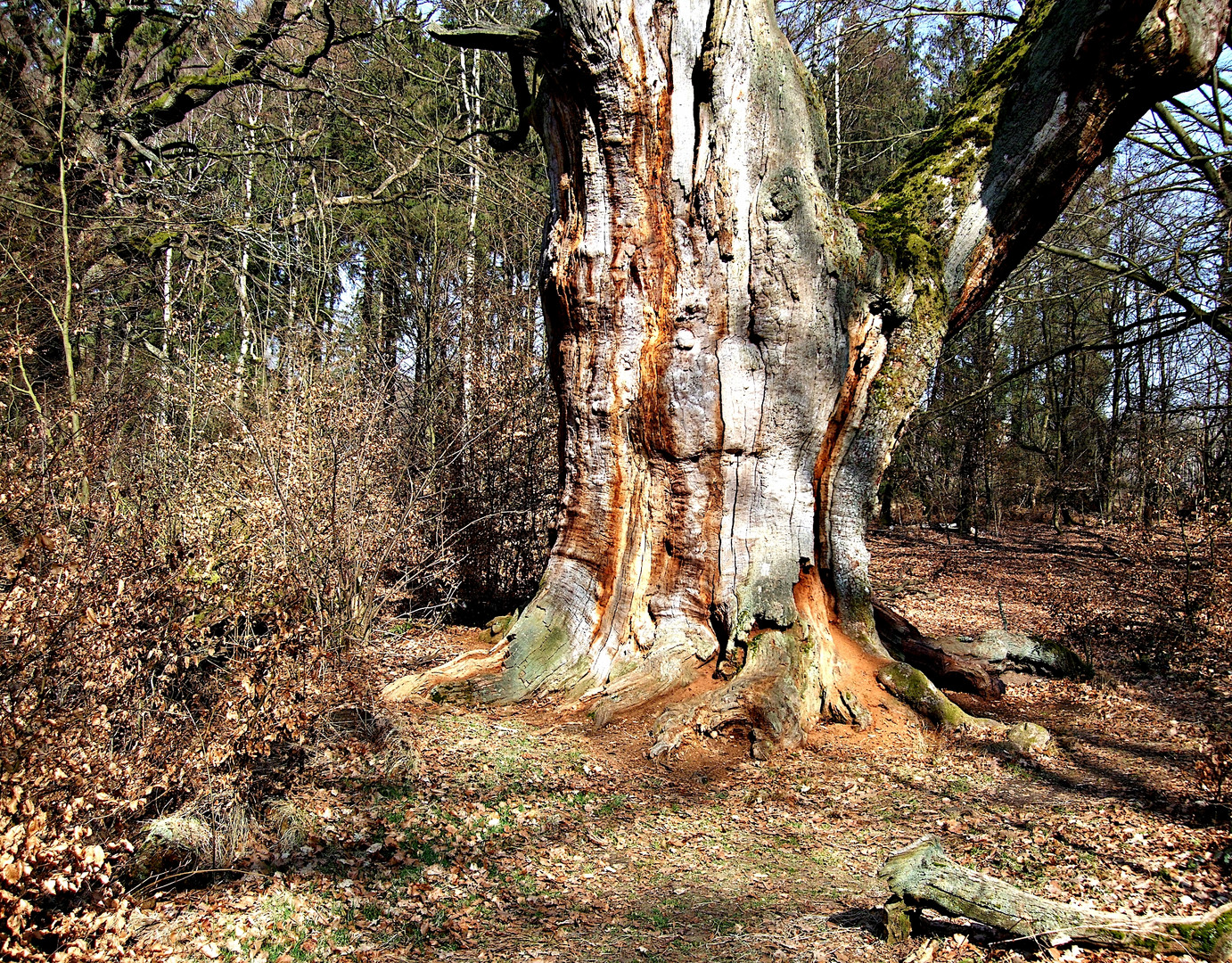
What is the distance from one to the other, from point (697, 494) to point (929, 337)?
207cm

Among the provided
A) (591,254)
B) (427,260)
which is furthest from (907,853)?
(427,260)

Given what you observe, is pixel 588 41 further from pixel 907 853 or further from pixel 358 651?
pixel 907 853

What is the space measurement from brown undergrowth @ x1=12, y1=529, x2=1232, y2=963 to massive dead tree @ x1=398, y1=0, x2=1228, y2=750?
2.00ft

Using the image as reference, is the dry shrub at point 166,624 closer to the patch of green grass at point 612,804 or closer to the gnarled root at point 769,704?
the patch of green grass at point 612,804

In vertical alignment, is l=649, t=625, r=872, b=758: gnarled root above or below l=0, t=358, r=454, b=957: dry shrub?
below

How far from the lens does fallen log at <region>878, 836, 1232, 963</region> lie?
3096 mm

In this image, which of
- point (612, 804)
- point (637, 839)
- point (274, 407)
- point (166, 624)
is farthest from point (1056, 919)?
point (274, 407)

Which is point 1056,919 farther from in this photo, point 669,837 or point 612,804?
point 612,804

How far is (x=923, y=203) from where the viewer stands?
248 inches

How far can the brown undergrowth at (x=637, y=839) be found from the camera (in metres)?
3.31

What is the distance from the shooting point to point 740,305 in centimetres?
583

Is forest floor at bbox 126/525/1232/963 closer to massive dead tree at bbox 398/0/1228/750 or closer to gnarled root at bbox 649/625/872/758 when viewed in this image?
gnarled root at bbox 649/625/872/758

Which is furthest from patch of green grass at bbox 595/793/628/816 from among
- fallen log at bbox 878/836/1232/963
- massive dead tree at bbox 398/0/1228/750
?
fallen log at bbox 878/836/1232/963

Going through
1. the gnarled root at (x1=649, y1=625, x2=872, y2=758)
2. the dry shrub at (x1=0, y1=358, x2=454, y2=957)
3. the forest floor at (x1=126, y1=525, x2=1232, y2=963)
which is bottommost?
the forest floor at (x1=126, y1=525, x2=1232, y2=963)
